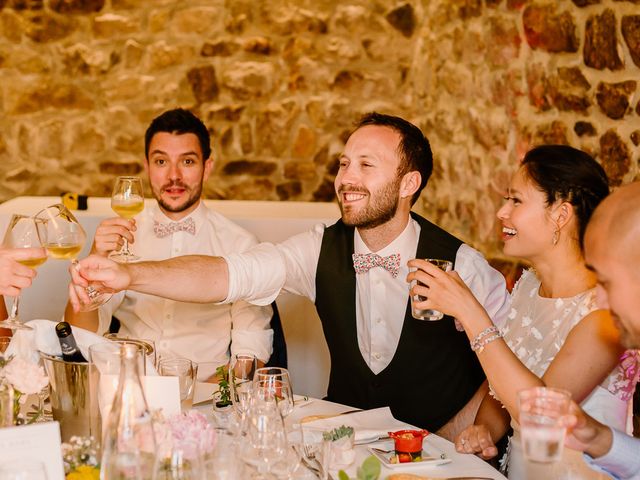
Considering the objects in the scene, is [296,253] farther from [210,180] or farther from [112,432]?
[210,180]

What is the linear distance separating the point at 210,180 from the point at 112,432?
4380mm

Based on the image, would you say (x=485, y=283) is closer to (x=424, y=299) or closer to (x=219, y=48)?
(x=424, y=299)

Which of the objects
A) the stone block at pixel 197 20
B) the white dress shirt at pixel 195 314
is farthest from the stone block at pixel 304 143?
the white dress shirt at pixel 195 314

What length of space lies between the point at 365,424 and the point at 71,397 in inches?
29.6

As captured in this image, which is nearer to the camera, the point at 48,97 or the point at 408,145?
the point at 408,145

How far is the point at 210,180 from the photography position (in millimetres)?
5766

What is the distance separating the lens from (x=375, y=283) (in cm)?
288

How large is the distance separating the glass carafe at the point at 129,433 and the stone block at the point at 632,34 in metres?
2.20

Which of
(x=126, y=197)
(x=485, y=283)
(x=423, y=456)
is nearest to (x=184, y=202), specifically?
(x=126, y=197)

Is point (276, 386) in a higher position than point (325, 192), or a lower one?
lower

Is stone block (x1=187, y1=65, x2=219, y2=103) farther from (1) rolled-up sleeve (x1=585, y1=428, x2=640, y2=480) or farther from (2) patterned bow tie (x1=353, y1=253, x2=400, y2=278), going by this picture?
(1) rolled-up sleeve (x1=585, y1=428, x2=640, y2=480)

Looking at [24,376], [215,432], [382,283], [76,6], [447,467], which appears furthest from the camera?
[76,6]

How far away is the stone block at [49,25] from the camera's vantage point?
5719mm

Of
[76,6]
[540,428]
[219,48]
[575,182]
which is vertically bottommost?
[540,428]
